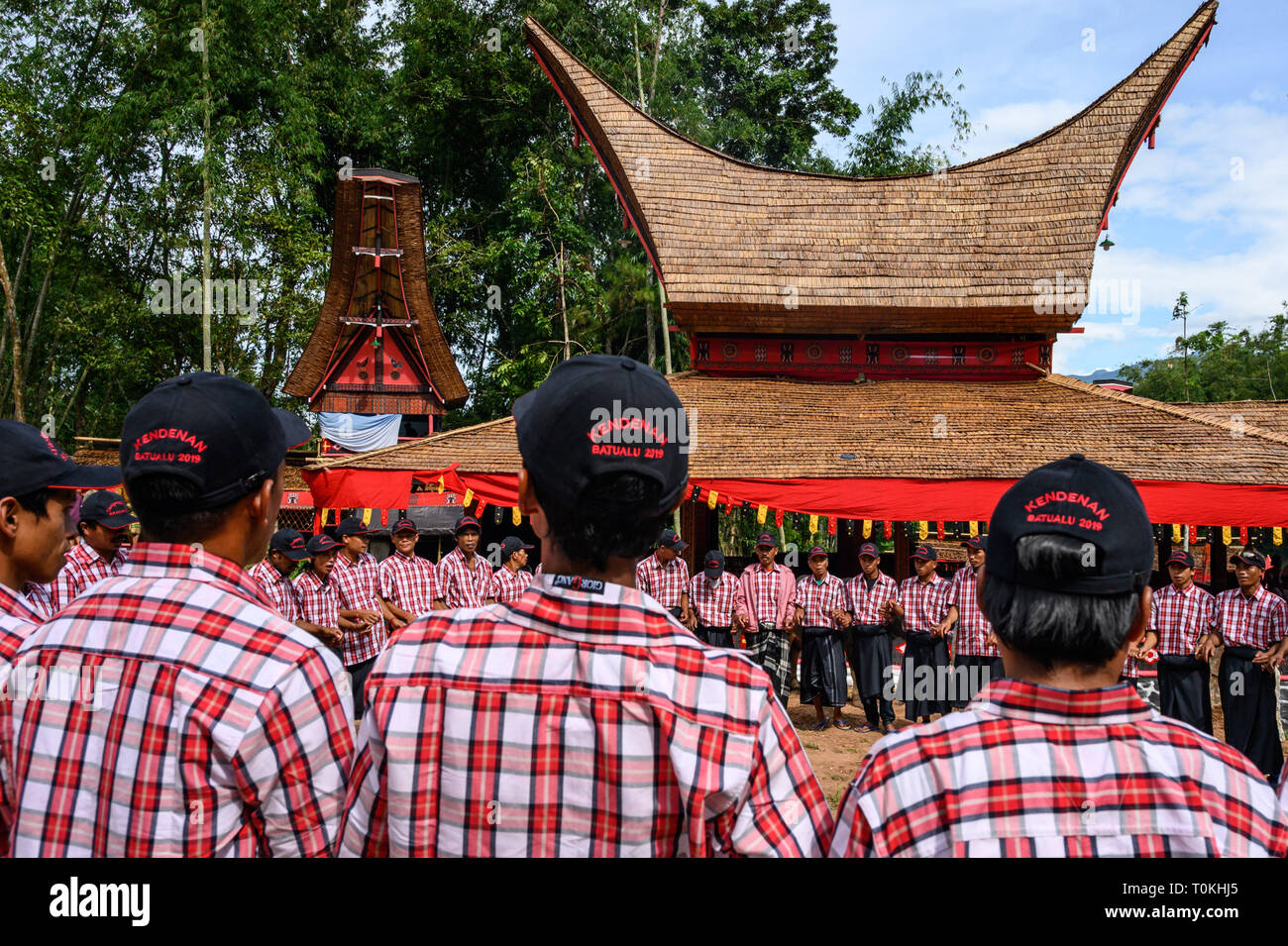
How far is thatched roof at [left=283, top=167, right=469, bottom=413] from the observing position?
18.5 m

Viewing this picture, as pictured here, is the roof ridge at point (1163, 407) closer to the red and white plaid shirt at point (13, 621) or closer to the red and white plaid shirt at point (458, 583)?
the red and white plaid shirt at point (458, 583)

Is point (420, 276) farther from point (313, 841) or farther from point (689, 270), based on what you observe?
point (313, 841)

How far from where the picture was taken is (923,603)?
10.1 m

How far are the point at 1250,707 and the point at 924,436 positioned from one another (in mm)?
4660

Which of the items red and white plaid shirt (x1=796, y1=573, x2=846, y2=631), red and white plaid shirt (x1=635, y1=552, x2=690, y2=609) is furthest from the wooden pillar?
red and white plaid shirt (x1=635, y1=552, x2=690, y2=609)

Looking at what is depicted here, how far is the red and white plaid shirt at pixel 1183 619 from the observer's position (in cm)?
888

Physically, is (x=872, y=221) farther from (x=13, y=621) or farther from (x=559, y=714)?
(x=559, y=714)

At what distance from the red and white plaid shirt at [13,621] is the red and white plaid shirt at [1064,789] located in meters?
1.93

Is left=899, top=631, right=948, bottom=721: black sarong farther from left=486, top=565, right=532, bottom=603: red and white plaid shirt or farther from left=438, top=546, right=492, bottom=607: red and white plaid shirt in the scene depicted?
left=438, top=546, right=492, bottom=607: red and white plaid shirt

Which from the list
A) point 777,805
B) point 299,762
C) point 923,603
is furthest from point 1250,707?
point 299,762

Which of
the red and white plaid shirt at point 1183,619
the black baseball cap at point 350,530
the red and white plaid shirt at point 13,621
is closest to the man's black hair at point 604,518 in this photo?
the red and white plaid shirt at point 13,621

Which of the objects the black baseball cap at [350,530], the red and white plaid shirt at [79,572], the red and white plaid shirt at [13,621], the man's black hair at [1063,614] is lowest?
the red and white plaid shirt at [79,572]
